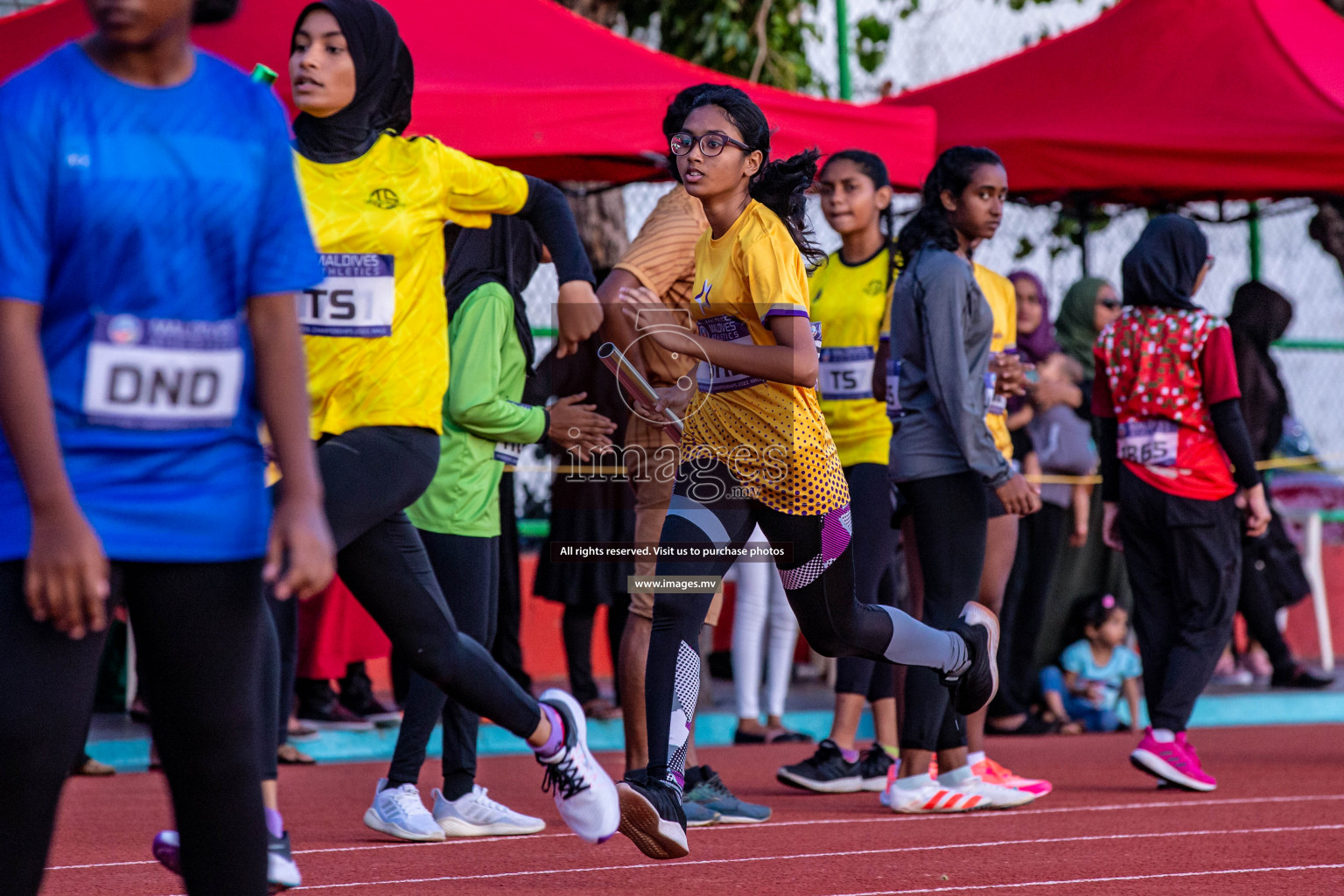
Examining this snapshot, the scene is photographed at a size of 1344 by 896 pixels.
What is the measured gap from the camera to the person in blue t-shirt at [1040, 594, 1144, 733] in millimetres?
8570

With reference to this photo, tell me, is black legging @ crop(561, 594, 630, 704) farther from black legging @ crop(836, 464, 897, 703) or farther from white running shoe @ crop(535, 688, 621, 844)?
white running shoe @ crop(535, 688, 621, 844)

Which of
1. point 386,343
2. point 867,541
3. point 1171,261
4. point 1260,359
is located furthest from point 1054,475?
point 386,343

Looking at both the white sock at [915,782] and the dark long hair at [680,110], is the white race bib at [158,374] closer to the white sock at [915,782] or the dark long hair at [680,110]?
the dark long hair at [680,110]

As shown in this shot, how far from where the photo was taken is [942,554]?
5.25 metres

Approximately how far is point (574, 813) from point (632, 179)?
530 centimetres

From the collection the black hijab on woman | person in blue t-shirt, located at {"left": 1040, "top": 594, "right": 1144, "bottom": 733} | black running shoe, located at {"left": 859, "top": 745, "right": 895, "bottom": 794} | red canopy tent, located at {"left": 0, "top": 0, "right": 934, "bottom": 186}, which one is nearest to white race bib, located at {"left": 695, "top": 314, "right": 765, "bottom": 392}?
the black hijab on woman

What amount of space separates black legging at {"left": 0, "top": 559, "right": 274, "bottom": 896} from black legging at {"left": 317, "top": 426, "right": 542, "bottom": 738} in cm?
122

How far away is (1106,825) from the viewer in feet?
16.9

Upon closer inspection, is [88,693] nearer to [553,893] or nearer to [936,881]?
[553,893]

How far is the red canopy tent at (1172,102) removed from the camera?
8.53m

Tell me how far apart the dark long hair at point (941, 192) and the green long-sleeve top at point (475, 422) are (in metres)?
1.44

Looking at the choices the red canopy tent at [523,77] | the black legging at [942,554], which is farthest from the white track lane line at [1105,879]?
the red canopy tent at [523,77]

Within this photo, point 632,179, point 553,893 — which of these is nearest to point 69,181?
point 553,893

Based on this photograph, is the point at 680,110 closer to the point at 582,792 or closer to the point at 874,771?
the point at 582,792
